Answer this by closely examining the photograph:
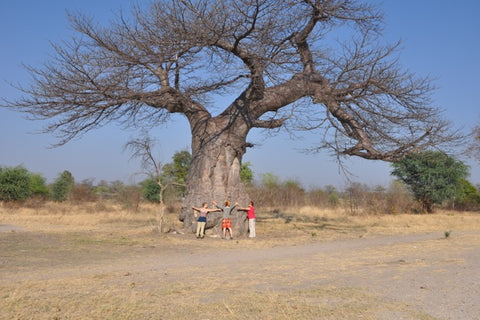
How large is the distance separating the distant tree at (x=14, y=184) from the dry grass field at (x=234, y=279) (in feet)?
58.9

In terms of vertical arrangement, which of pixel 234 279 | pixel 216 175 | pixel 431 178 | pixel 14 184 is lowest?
pixel 234 279

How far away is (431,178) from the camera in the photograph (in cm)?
2558

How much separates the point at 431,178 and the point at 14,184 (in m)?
23.3

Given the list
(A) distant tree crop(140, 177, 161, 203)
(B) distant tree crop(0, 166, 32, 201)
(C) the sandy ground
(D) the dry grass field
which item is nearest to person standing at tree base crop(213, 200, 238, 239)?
(D) the dry grass field

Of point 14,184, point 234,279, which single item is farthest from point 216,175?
point 14,184

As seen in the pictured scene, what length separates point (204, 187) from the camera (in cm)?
1252

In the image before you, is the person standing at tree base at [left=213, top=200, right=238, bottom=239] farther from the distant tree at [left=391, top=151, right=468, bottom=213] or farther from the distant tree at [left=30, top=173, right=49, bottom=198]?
the distant tree at [left=30, top=173, right=49, bottom=198]

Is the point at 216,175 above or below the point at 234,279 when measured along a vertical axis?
above

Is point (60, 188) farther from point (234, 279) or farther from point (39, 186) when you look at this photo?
point (234, 279)

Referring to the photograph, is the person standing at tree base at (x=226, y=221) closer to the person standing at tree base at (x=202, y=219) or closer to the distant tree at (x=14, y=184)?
the person standing at tree base at (x=202, y=219)

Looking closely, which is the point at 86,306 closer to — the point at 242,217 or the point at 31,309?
the point at 31,309

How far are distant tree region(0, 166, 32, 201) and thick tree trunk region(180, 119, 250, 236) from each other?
18.5 metres

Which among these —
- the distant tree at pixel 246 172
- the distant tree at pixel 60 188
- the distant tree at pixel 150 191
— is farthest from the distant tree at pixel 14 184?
the distant tree at pixel 246 172

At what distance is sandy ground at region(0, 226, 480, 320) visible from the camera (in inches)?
198
